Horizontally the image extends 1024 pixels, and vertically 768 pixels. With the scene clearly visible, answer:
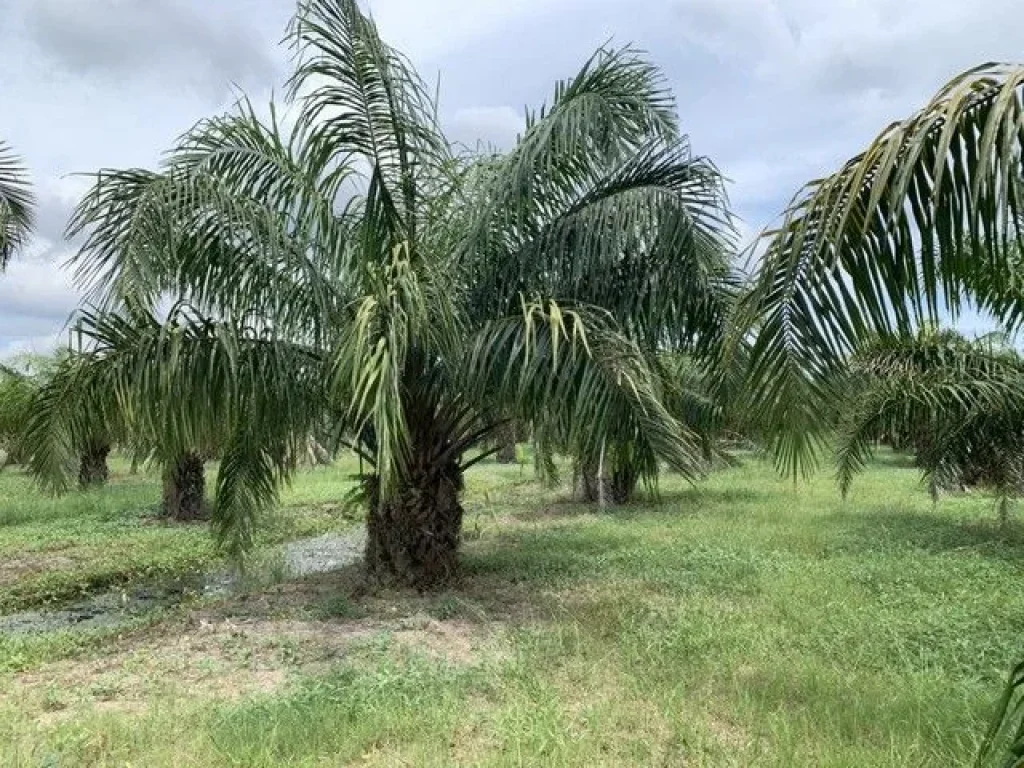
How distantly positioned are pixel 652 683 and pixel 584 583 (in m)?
2.85

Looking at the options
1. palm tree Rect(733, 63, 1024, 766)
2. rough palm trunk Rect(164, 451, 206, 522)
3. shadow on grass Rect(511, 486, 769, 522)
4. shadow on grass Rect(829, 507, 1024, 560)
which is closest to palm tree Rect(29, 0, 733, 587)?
palm tree Rect(733, 63, 1024, 766)

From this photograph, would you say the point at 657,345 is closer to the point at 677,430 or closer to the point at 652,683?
the point at 677,430

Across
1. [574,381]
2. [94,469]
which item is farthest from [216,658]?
[94,469]

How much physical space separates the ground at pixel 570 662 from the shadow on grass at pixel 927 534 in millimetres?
63

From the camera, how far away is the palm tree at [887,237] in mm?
2469

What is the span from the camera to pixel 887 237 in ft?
9.39

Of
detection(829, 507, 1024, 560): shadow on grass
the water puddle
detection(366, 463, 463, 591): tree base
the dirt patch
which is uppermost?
detection(366, 463, 463, 591): tree base

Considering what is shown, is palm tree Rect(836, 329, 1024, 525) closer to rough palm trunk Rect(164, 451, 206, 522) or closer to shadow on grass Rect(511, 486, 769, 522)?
shadow on grass Rect(511, 486, 769, 522)

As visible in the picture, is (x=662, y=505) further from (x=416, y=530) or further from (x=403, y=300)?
(x=403, y=300)

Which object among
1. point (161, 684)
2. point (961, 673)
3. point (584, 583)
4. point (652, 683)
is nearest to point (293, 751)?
point (161, 684)

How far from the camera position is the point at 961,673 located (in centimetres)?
446

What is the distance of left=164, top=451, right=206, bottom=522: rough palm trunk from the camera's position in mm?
13578

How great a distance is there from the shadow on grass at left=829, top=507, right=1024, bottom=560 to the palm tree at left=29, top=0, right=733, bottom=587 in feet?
11.4

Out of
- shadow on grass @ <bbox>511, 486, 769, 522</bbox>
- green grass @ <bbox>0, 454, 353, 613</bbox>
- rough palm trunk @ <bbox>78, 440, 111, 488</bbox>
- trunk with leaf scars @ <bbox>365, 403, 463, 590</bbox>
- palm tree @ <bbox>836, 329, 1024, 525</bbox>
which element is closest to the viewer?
trunk with leaf scars @ <bbox>365, 403, 463, 590</bbox>
